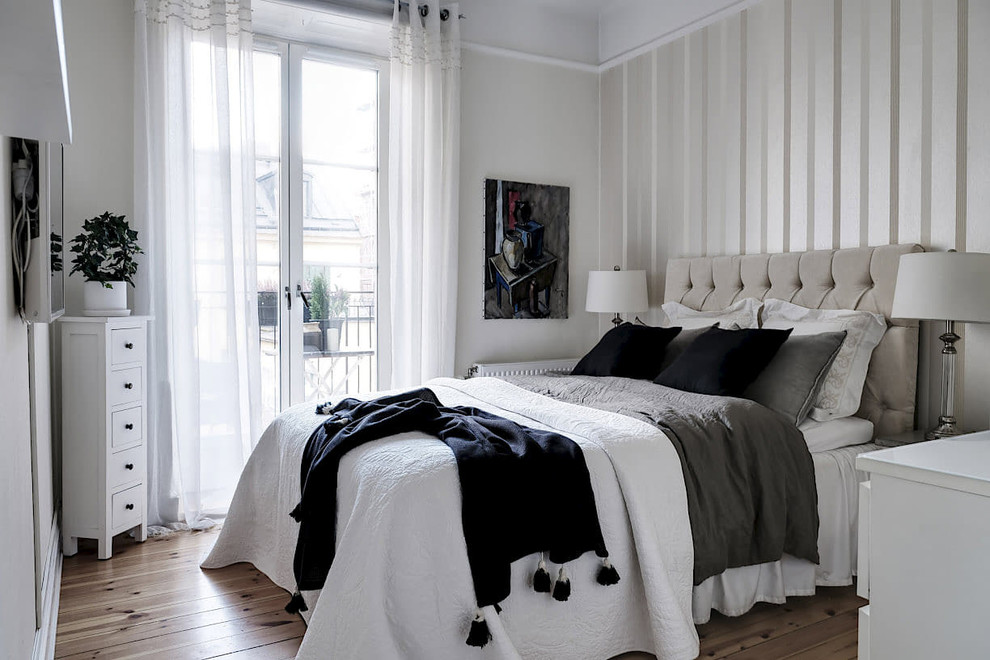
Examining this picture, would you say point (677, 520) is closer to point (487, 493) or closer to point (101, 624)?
point (487, 493)

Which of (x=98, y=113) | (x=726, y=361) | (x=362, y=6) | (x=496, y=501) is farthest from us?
(x=362, y=6)

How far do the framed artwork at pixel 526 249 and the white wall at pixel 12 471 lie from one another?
2.94 m

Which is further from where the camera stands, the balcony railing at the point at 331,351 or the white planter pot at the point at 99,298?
the balcony railing at the point at 331,351

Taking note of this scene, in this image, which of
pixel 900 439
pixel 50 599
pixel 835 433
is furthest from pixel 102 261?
pixel 900 439

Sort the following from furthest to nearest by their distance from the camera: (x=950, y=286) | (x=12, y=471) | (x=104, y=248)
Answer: (x=104, y=248) < (x=950, y=286) < (x=12, y=471)

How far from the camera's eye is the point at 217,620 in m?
2.46

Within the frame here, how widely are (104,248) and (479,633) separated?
96.3 inches

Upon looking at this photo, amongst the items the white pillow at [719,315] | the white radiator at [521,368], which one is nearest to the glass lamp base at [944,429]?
the white pillow at [719,315]

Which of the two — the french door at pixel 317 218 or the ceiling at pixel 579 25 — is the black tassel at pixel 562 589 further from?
the ceiling at pixel 579 25

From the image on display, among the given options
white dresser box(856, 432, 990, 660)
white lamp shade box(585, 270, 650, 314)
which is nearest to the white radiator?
white lamp shade box(585, 270, 650, 314)

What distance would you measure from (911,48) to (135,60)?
350 cm

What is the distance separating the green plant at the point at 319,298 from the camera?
400cm

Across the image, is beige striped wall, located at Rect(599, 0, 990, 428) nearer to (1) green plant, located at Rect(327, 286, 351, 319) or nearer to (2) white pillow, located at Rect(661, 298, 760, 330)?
(2) white pillow, located at Rect(661, 298, 760, 330)

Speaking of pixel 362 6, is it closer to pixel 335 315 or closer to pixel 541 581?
pixel 335 315
